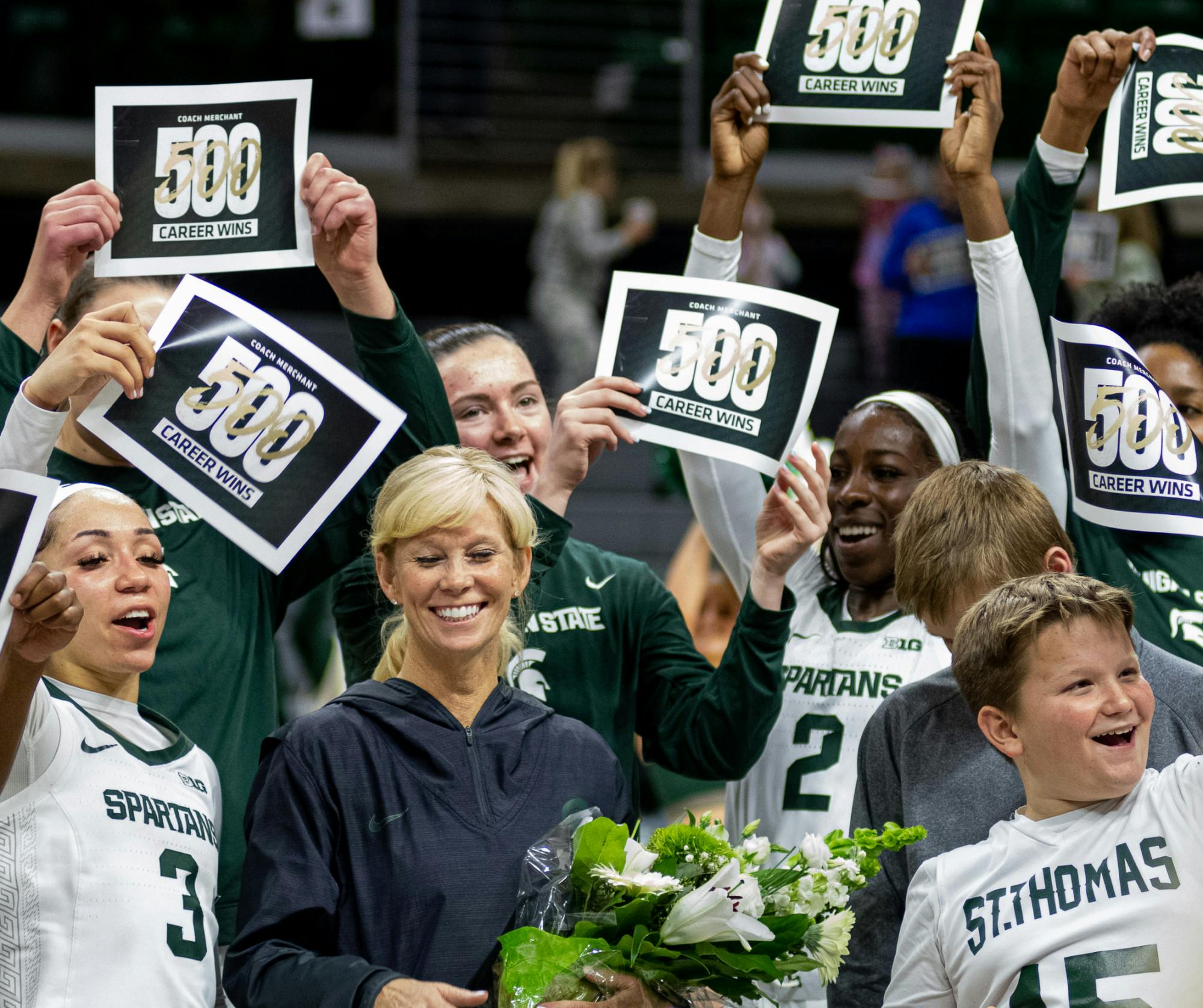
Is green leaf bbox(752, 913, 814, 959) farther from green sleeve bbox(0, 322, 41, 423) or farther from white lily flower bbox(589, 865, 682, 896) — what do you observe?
green sleeve bbox(0, 322, 41, 423)

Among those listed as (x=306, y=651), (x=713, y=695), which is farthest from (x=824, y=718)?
(x=306, y=651)

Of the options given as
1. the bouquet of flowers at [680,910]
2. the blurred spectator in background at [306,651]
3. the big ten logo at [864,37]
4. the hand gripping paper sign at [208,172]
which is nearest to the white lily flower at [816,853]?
the bouquet of flowers at [680,910]

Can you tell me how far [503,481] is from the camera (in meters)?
2.40

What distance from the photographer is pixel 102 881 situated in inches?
89.0

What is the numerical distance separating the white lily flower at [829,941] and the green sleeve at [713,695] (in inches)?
23.9

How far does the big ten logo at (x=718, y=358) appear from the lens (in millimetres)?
2881

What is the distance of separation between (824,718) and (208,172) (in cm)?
142

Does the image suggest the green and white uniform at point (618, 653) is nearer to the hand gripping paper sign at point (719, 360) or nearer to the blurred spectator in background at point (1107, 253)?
the hand gripping paper sign at point (719, 360)

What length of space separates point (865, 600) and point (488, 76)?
8.91m

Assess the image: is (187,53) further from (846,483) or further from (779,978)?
(779,978)

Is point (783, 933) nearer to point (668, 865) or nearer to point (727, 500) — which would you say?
point (668, 865)

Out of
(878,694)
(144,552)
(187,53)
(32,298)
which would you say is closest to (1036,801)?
(878,694)

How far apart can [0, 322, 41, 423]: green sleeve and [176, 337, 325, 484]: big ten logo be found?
0.24m

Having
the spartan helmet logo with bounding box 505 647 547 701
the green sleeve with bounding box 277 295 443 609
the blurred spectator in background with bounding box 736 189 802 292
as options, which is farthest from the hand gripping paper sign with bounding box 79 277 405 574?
the blurred spectator in background with bounding box 736 189 802 292
